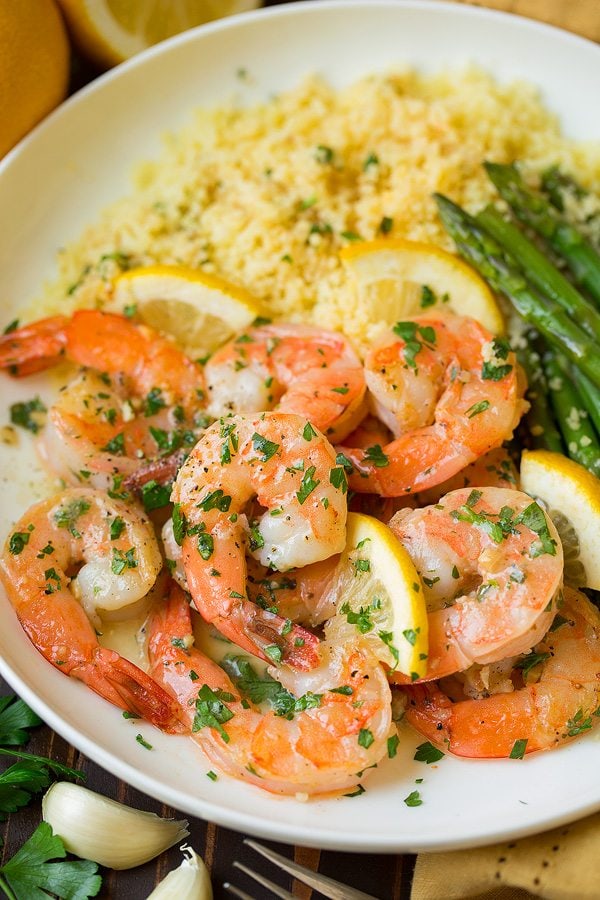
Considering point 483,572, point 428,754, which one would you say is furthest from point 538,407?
point 428,754

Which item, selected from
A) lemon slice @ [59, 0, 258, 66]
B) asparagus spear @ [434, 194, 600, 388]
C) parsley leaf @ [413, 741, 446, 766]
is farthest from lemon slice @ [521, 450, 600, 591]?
lemon slice @ [59, 0, 258, 66]

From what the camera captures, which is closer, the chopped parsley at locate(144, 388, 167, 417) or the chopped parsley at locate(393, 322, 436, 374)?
the chopped parsley at locate(393, 322, 436, 374)

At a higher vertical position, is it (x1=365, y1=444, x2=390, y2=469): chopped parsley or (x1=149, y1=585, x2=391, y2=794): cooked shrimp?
(x1=365, y1=444, x2=390, y2=469): chopped parsley

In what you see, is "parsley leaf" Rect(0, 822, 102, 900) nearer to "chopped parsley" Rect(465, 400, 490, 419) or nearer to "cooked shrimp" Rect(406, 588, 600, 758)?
"cooked shrimp" Rect(406, 588, 600, 758)

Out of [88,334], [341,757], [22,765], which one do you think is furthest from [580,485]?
[22,765]

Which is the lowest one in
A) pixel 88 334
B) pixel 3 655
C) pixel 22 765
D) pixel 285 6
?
pixel 22 765

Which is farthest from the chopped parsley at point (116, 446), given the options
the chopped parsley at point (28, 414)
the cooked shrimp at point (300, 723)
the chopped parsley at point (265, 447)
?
the cooked shrimp at point (300, 723)

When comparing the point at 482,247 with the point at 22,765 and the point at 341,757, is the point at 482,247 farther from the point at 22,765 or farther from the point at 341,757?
the point at 22,765

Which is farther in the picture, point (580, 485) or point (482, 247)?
point (482, 247)
